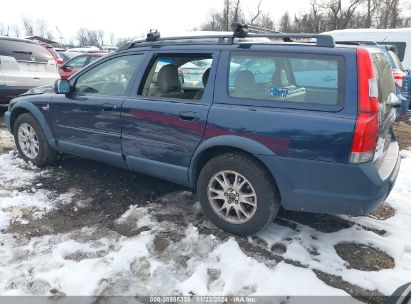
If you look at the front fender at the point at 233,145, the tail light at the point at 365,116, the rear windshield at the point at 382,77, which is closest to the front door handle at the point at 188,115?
the front fender at the point at 233,145

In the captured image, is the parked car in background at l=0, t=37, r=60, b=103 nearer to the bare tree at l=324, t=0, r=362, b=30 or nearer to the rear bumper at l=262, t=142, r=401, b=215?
the rear bumper at l=262, t=142, r=401, b=215

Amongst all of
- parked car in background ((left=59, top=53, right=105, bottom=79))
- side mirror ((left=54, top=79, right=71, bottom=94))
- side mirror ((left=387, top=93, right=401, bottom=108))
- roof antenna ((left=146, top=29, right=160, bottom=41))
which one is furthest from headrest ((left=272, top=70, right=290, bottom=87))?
parked car in background ((left=59, top=53, right=105, bottom=79))

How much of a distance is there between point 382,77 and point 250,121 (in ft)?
3.76

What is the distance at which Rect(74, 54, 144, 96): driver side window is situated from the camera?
158 inches

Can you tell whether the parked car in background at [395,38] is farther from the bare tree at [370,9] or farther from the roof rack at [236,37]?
the bare tree at [370,9]

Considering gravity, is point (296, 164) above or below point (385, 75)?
below

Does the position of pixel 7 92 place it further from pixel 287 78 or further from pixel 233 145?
pixel 287 78

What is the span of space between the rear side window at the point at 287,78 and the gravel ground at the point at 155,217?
129 cm

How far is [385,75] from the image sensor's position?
3.18 meters

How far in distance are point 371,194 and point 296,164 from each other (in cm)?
59

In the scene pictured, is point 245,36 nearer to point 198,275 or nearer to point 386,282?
point 198,275

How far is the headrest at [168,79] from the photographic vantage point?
3.94 metres

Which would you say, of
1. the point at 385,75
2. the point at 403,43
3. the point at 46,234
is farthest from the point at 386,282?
the point at 403,43

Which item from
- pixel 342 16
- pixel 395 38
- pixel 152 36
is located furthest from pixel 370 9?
pixel 152 36
